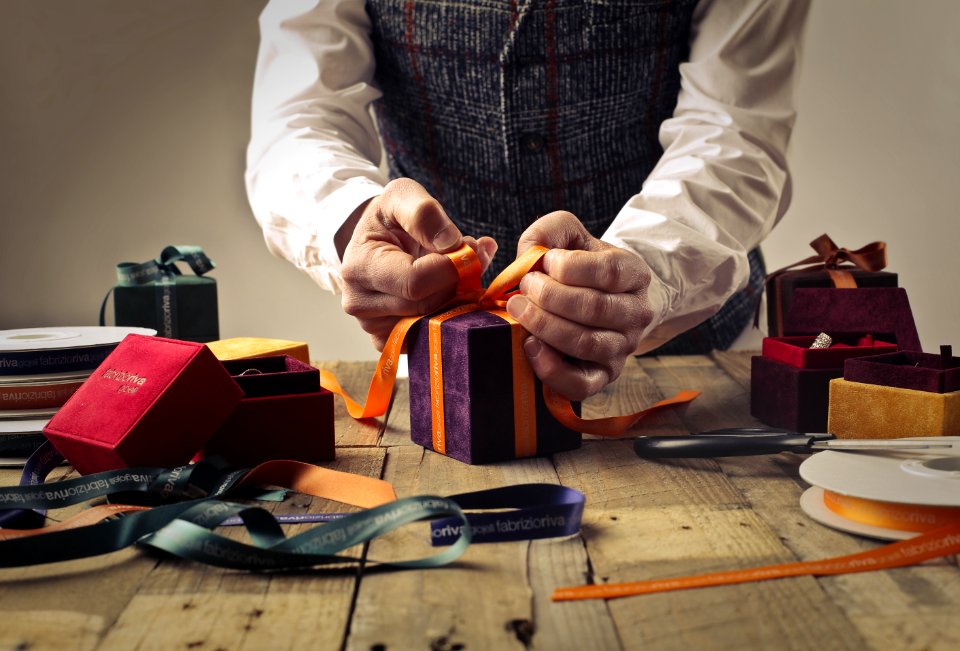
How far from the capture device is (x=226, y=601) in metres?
0.55

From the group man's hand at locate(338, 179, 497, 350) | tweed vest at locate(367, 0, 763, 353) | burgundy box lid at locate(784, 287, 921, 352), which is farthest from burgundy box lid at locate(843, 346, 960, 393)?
tweed vest at locate(367, 0, 763, 353)

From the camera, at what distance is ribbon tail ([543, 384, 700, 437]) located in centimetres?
88

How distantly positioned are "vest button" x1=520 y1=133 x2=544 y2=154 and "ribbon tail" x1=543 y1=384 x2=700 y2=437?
507 millimetres

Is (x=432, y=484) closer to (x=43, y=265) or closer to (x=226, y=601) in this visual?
(x=226, y=601)

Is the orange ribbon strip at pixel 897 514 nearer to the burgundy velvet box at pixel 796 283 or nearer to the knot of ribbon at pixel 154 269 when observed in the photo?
the burgundy velvet box at pixel 796 283

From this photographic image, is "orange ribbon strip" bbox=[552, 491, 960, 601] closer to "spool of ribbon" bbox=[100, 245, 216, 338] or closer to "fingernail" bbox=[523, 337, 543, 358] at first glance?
"fingernail" bbox=[523, 337, 543, 358]

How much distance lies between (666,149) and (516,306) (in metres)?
0.55

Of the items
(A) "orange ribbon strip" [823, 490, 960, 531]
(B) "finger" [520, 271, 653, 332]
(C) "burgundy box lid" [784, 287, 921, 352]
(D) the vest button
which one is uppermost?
(D) the vest button

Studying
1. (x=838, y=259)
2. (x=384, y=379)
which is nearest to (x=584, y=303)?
(x=384, y=379)

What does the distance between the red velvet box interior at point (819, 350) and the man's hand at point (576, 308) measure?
0.54 ft

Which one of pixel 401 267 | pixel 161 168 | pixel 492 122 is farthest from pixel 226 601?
pixel 161 168

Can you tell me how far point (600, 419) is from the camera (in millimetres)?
941

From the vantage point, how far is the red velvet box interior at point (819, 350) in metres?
0.96

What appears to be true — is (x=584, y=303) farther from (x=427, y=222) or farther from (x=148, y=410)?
(x=148, y=410)
